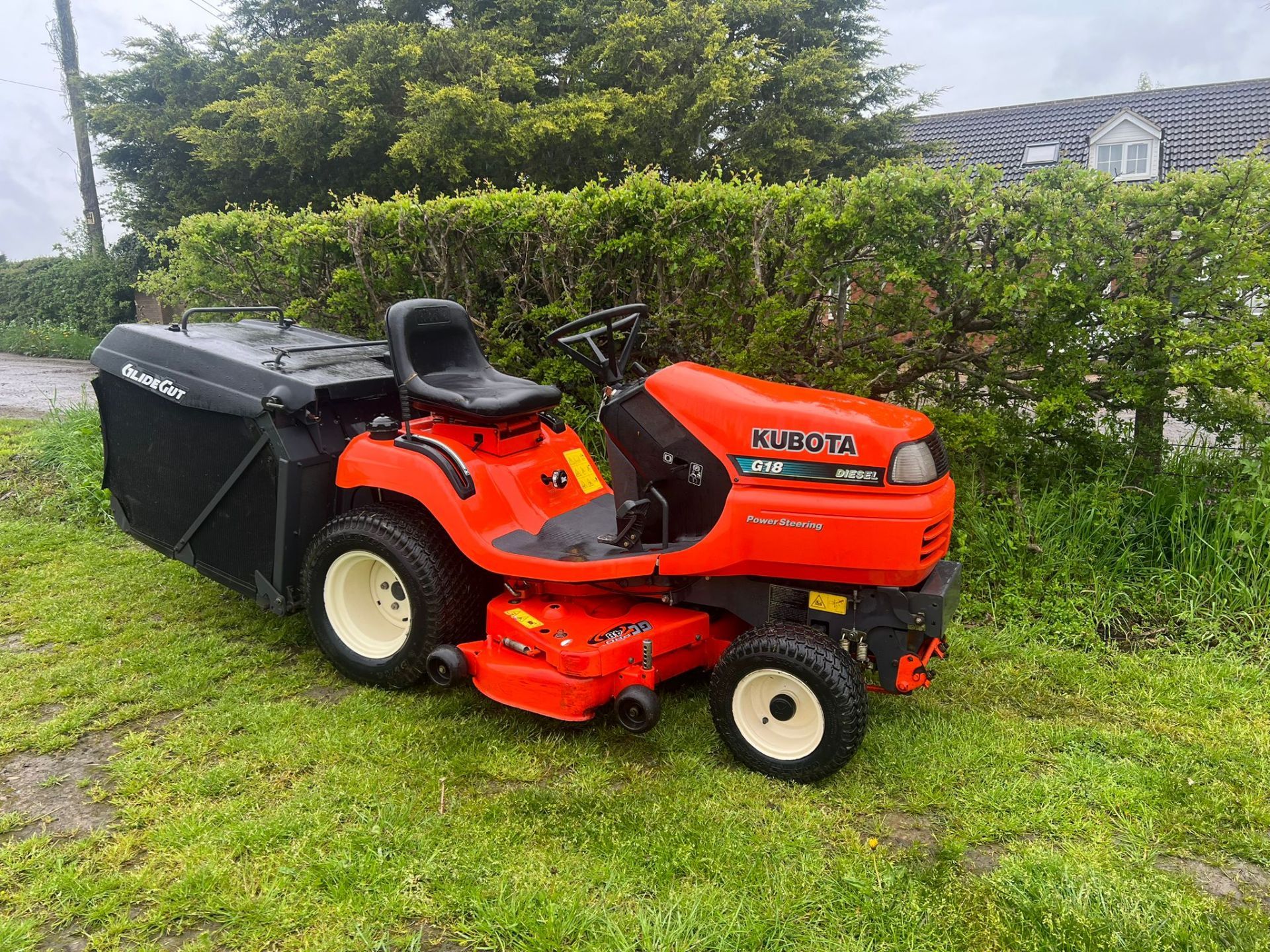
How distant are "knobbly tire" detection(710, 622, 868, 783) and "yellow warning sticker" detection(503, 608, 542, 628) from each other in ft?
2.27

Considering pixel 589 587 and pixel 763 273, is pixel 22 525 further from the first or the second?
pixel 763 273

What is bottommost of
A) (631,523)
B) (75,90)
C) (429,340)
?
(631,523)

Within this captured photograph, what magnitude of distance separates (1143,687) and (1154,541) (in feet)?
3.51

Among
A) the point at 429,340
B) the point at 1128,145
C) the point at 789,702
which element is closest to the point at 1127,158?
the point at 1128,145

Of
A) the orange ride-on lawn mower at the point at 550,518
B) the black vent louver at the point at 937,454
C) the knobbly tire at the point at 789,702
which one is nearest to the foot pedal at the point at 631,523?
the orange ride-on lawn mower at the point at 550,518

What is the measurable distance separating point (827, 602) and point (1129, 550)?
7.25ft

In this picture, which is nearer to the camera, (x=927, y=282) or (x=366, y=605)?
(x=366, y=605)

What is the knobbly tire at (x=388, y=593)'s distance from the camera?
139 inches

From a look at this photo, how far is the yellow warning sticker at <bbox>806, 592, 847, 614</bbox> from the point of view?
117 inches

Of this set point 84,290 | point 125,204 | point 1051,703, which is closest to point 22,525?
point 1051,703

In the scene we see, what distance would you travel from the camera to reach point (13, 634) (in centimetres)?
431

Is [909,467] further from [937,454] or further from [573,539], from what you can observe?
[573,539]

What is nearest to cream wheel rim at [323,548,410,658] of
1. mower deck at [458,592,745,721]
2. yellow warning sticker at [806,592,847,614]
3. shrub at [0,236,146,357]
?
mower deck at [458,592,745,721]

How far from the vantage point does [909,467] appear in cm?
279
